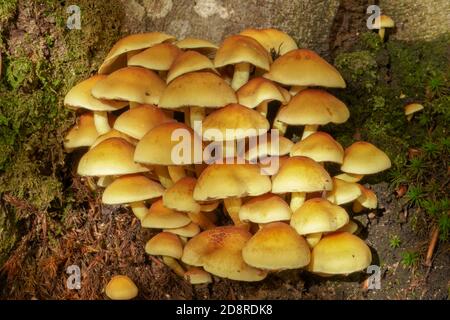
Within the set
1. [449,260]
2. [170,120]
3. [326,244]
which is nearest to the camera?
[326,244]

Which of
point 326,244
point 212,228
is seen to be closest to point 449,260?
point 326,244

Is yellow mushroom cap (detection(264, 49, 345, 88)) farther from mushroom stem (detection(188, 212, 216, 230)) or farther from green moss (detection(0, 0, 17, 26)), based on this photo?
green moss (detection(0, 0, 17, 26))

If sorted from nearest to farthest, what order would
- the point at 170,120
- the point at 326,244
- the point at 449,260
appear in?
the point at 326,244, the point at 170,120, the point at 449,260

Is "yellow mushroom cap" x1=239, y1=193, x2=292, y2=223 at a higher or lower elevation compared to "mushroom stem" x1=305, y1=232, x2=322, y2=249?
higher

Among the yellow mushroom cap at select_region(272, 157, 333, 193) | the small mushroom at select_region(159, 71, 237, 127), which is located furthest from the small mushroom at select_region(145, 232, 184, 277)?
the small mushroom at select_region(159, 71, 237, 127)

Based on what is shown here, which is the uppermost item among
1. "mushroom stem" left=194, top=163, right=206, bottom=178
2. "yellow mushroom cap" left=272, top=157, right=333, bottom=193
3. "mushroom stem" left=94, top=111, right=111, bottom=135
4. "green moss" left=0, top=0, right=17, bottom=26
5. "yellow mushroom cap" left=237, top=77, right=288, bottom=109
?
"green moss" left=0, top=0, right=17, bottom=26

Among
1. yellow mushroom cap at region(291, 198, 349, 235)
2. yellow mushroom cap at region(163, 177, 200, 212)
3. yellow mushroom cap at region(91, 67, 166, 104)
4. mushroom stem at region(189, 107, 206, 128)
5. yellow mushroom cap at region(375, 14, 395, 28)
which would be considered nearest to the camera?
yellow mushroom cap at region(291, 198, 349, 235)
